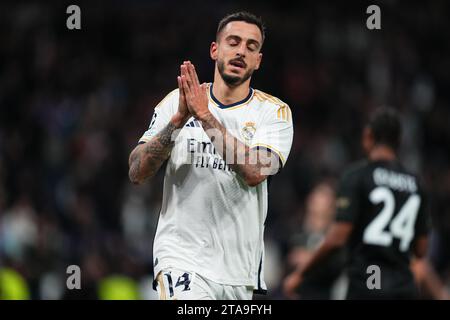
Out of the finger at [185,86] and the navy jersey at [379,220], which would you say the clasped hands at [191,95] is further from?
the navy jersey at [379,220]

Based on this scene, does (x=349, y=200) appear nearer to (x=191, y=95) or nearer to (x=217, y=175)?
(x=217, y=175)

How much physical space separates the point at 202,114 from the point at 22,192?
7.75 meters

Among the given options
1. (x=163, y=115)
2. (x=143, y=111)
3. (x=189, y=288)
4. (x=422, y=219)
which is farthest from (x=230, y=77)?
(x=143, y=111)

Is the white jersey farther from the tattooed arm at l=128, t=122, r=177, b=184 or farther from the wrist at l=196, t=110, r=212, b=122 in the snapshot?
the wrist at l=196, t=110, r=212, b=122

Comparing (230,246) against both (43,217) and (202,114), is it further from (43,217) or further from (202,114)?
(43,217)

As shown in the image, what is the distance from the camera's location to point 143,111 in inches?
576

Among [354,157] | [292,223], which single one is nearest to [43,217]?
[292,223]

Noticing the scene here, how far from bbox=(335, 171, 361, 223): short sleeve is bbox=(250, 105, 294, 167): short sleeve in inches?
59.2

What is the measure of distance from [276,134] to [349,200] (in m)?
1.63

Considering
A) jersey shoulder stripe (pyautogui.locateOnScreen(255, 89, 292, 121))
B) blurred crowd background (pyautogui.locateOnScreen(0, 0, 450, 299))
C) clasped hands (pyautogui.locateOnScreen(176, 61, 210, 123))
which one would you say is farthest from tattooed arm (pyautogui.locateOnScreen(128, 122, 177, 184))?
blurred crowd background (pyautogui.locateOnScreen(0, 0, 450, 299))

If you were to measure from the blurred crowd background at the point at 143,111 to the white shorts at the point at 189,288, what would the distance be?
3798mm
